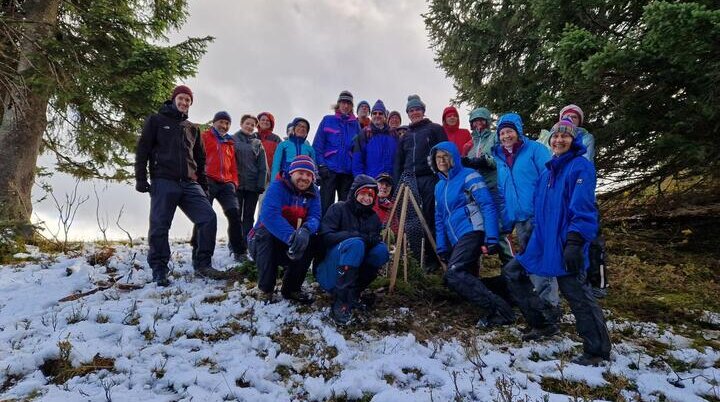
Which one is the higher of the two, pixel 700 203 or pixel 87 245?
pixel 700 203

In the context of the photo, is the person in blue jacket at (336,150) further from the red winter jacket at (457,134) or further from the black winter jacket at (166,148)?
the black winter jacket at (166,148)

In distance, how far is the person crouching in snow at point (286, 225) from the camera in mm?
5082

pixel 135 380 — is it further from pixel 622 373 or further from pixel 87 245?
pixel 87 245

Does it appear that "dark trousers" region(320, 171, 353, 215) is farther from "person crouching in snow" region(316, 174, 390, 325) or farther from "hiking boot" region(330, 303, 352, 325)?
"hiking boot" region(330, 303, 352, 325)

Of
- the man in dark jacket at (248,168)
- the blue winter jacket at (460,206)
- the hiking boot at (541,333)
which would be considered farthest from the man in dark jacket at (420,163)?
the man in dark jacket at (248,168)

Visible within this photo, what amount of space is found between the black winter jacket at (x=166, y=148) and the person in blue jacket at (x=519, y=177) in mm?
4108

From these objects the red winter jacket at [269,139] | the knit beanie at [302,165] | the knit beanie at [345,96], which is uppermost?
the knit beanie at [345,96]

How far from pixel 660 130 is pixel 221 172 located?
6817mm

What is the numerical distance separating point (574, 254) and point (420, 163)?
331cm

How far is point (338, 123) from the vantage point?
7719 millimetres

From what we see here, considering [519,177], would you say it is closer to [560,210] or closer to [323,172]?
[560,210]

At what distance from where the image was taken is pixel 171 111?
5.77 meters

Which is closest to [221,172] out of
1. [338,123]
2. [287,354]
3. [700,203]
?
[338,123]

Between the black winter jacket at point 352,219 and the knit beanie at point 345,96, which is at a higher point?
the knit beanie at point 345,96
